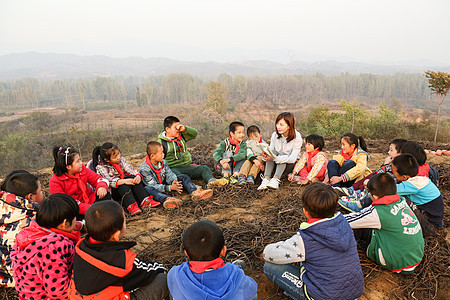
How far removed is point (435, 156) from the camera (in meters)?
6.20

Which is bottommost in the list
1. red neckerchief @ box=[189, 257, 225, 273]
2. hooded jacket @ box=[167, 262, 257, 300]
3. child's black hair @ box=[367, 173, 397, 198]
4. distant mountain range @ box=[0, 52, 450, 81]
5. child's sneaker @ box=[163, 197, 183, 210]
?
child's sneaker @ box=[163, 197, 183, 210]

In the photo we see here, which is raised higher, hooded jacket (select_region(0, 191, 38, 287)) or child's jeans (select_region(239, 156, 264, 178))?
hooded jacket (select_region(0, 191, 38, 287))

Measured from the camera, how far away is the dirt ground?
7.63 ft

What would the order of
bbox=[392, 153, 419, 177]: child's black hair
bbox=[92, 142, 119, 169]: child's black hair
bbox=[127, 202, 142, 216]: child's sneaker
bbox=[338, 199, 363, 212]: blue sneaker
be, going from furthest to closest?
bbox=[92, 142, 119, 169]: child's black hair
bbox=[127, 202, 142, 216]: child's sneaker
bbox=[338, 199, 363, 212]: blue sneaker
bbox=[392, 153, 419, 177]: child's black hair

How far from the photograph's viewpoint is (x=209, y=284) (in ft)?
5.38

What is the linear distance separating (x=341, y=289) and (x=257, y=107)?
2960 cm

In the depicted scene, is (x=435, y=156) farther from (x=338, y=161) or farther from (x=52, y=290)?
(x=52, y=290)

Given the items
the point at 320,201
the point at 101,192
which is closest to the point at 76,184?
the point at 101,192

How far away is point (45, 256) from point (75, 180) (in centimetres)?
173

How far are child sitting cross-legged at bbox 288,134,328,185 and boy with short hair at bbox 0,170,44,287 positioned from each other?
3.61 meters

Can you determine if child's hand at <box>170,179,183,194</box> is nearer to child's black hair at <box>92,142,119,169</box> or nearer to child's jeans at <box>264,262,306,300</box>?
child's black hair at <box>92,142,119,169</box>

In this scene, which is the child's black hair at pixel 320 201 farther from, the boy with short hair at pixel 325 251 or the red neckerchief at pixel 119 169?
the red neckerchief at pixel 119 169

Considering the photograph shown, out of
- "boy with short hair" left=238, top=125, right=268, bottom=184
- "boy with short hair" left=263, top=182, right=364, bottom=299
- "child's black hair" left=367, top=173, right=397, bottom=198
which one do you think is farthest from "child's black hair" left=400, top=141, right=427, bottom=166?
"boy with short hair" left=238, top=125, right=268, bottom=184

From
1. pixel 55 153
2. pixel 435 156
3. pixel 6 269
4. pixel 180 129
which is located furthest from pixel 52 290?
pixel 435 156
